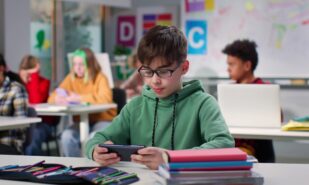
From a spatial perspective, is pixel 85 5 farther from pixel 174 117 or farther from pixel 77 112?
pixel 174 117

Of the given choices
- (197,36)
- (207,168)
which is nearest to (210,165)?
(207,168)

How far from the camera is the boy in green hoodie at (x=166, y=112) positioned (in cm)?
177

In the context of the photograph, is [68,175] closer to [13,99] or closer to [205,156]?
[205,156]

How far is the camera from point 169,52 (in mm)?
1786

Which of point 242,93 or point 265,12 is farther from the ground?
point 265,12

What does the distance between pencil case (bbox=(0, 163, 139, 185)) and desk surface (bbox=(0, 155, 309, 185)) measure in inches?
1.5

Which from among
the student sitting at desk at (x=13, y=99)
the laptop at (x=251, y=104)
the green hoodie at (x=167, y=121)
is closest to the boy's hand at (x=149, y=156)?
the green hoodie at (x=167, y=121)

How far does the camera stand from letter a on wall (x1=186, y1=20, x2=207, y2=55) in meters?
6.14

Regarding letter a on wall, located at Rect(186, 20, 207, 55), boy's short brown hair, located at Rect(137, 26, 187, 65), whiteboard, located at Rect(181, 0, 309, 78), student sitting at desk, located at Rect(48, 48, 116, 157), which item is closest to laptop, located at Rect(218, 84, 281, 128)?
boy's short brown hair, located at Rect(137, 26, 187, 65)

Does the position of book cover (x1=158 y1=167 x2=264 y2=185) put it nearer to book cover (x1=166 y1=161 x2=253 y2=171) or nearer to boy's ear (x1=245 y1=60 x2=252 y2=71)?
book cover (x1=166 y1=161 x2=253 y2=171)

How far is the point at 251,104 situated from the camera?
10.0ft

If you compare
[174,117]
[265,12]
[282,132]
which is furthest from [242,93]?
[265,12]

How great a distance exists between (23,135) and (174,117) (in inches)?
84.8

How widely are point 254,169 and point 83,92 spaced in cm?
367
